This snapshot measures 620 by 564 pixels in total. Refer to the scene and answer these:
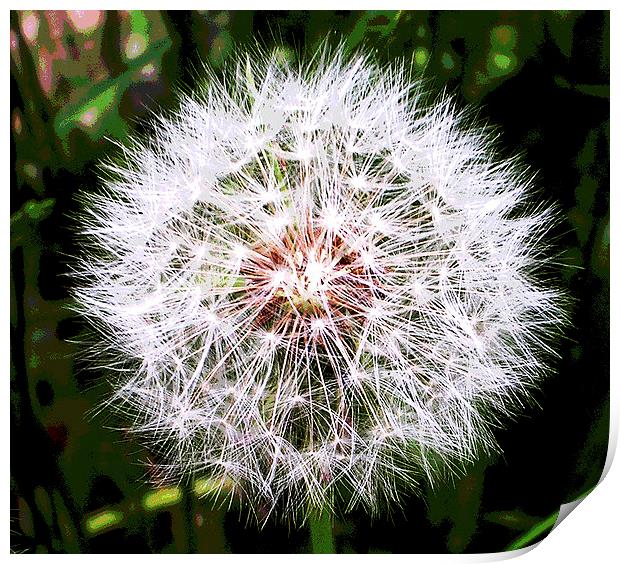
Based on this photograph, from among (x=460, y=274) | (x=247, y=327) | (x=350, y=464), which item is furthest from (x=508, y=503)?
(x=247, y=327)

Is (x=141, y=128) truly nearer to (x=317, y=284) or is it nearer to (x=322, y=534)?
(x=317, y=284)

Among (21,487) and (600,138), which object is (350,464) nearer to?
(21,487)

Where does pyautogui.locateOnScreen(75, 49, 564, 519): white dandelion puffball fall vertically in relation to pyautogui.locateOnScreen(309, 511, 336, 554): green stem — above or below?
above

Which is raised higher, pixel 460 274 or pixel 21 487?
pixel 460 274

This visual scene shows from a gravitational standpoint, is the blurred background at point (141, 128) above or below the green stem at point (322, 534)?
above
